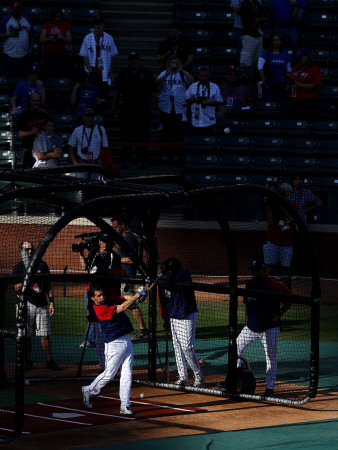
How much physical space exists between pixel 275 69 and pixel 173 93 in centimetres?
259

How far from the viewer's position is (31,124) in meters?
20.0

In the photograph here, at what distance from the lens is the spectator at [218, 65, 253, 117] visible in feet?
70.3

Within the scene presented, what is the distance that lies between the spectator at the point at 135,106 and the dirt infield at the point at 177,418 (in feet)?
29.9

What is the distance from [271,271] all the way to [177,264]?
5.05 meters

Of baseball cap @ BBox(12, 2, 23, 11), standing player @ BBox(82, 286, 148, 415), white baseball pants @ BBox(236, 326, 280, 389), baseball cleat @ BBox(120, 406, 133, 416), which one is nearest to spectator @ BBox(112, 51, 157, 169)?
baseball cap @ BBox(12, 2, 23, 11)

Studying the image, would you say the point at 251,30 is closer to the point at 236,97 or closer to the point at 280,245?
the point at 236,97

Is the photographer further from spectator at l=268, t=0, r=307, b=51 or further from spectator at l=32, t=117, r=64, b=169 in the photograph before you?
spectator at l=268, t=0, r=307, b=51

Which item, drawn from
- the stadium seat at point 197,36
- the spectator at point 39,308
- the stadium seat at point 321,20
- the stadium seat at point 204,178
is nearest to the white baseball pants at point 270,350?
the spectator at point 39,308

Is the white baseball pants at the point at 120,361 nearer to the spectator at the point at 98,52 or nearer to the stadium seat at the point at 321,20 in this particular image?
the spectator at the point at 98,52

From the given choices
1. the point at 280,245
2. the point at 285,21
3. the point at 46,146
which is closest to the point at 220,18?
the point at 285,21

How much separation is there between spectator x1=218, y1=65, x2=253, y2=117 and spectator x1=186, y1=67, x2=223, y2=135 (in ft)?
2.05

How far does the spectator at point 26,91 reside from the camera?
2108 cm

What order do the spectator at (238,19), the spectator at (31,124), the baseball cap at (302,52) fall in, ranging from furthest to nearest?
the spectator at (238,19), the baseball cap at (302,52), the spectator at (31,124)

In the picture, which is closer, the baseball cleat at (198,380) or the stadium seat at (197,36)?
the baseball cleat at (198,380)
